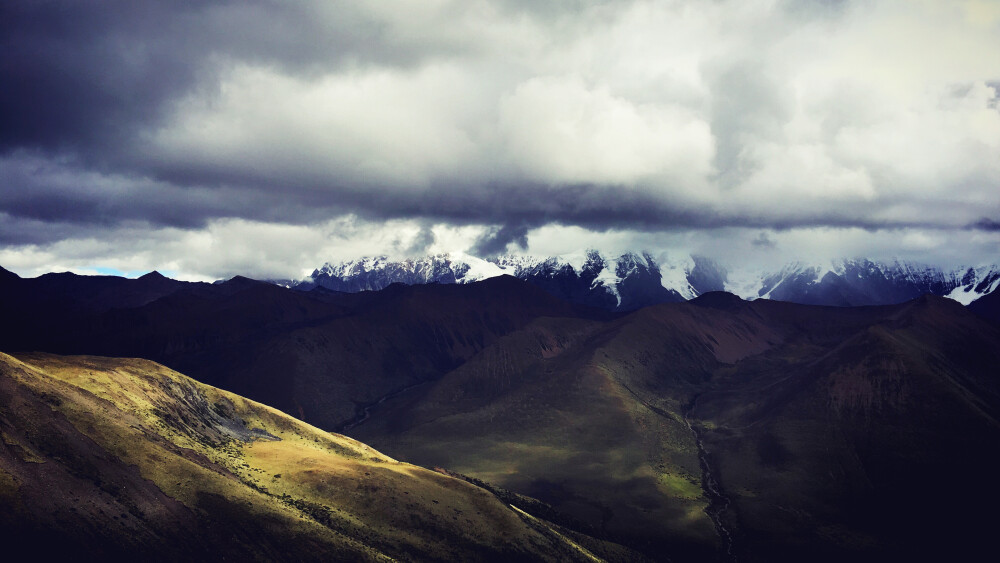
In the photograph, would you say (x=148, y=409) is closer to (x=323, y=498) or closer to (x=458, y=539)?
(x=323, y=498)

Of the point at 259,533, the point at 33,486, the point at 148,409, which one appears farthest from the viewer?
the point at 148,409

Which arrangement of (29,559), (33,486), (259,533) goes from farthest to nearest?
1. (259,533)
2. (33,486)
3. (29,559)

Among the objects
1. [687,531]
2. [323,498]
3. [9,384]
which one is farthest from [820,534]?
[9,384]

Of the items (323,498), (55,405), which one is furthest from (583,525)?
(55,405)

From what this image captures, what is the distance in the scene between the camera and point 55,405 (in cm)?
12562

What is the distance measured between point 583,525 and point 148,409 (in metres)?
114

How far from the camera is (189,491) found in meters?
122

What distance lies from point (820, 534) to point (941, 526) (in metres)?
37.9

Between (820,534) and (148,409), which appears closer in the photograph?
(148,409)

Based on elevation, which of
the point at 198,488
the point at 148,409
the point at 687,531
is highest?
the point at 148,409

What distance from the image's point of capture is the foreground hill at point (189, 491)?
107 m

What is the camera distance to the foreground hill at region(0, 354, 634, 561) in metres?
107

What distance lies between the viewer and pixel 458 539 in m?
140

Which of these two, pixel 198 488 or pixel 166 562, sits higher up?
pixel 198 488
